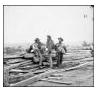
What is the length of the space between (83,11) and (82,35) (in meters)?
0.28

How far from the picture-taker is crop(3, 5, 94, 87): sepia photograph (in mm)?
1856

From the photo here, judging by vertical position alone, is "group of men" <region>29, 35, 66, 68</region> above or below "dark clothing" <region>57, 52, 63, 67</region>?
above

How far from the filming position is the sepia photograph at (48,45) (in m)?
1.86

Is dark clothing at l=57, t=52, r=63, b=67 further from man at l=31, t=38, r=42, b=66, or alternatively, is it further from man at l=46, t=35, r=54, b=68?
man at l=31, t=38, r=42, b=66

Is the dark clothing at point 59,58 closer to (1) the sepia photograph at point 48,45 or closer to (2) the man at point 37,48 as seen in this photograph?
(1) the sepia photograph at point 48,45

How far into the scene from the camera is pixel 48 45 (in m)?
1.88

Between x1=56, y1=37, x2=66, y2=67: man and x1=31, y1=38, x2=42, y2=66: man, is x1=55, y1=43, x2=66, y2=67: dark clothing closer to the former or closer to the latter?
x1=56, y1=37, x2=66, y2=67: man

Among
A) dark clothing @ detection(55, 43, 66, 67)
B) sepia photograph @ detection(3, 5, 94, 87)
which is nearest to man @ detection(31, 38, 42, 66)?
sepia photograph @ detection(3, 5, 94, 87)

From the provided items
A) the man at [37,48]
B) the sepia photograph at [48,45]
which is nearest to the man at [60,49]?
the sepia photograph at [48,45]

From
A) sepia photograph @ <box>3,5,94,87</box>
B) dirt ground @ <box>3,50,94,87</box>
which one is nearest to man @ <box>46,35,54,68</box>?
sepia photograph @ <box>3,5,94,87</box>

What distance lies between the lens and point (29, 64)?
6.13ft

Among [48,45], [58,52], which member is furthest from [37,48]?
[58,52]
